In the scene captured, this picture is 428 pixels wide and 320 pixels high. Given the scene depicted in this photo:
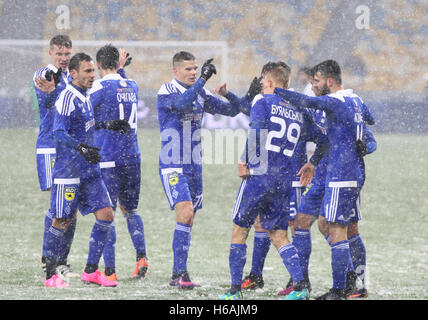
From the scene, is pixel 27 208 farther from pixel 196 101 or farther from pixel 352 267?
pixel 352 267

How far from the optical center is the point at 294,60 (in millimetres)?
30906

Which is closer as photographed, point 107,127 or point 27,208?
point 107,127

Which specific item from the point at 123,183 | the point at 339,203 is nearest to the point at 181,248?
the point at 123,183

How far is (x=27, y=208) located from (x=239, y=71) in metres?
19.5

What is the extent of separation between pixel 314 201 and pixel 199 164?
114 centimetres

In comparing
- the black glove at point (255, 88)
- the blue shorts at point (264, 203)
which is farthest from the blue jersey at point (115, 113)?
the blue shorts at point (264, 203)

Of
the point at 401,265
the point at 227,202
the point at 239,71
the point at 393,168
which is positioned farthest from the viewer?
the point at 239,71

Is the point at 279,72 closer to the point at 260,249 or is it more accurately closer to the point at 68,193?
the point at 260,249

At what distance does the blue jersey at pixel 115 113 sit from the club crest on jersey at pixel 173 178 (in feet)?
1.77

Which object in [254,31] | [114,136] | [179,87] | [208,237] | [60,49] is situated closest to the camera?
[179,87]

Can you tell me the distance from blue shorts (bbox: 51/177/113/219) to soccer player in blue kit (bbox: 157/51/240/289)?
24.4 inches

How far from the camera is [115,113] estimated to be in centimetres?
709

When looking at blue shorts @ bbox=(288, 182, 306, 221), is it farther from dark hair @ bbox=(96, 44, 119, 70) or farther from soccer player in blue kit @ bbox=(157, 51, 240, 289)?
dark hair @ bbox=(96, 44, 119, 70)
